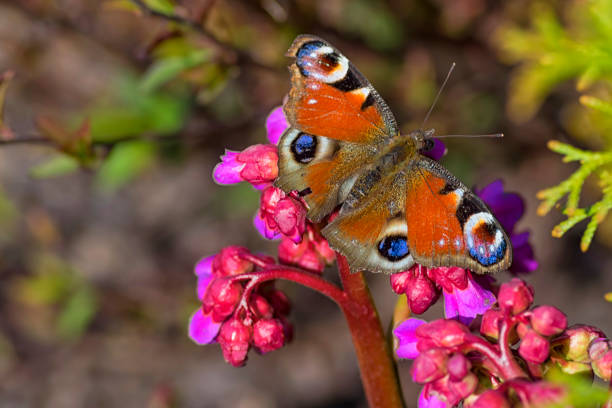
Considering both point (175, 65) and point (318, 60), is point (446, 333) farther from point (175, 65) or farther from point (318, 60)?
point (175, 65)

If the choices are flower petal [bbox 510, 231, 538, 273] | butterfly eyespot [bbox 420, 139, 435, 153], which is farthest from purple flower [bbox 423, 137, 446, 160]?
flower petal [bbox 510, 231, 538, 273]

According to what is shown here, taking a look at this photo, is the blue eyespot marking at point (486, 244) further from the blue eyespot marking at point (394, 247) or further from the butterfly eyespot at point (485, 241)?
the blue eyespot marking at point (394, 247)

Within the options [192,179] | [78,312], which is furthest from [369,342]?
[192,179]

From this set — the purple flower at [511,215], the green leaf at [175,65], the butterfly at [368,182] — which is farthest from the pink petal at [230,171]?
the green leaf at [175,65]

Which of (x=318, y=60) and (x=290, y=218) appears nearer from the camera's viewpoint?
(x=290, y=218)

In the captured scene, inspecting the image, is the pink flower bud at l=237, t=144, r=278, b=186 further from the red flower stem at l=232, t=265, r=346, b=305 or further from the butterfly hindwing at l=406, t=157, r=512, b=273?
the butterfly hindwing at l=406, t=157, r=512, b=273

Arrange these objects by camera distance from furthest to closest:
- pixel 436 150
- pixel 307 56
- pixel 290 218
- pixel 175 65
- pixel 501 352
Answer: pixel 175 65
pixel 436 150
pixel 307 56
pixel 290 218
pixel 501 352
